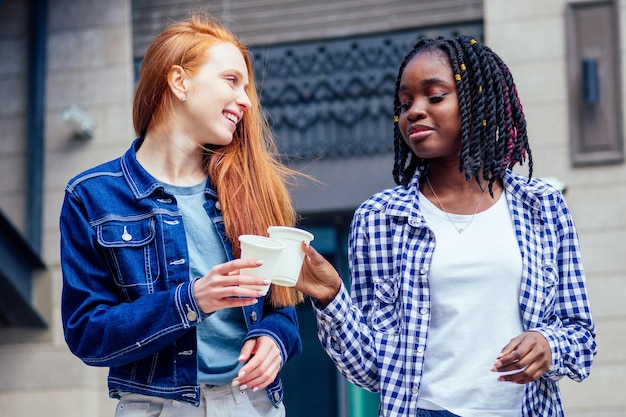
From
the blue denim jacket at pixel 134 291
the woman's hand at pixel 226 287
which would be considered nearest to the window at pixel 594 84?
the blue denim jacket at pixel 134 291

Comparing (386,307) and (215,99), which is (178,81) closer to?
(215,99)

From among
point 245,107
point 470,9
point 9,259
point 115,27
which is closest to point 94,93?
point 115,27

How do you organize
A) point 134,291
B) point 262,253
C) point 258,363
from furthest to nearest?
1. point 134,291
2. point 258,363
3. point 262,253

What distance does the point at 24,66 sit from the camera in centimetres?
873

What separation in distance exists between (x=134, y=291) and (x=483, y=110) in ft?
3.82

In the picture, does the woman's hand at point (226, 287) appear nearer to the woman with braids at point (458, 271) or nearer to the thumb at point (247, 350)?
the thumb at point (247, 350)

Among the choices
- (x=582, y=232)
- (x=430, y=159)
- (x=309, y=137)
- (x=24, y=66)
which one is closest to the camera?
(x=430, y=159)

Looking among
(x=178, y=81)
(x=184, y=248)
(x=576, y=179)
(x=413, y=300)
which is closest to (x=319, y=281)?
(x=413, y=300)

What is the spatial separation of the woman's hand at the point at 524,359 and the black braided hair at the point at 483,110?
0.54 metres

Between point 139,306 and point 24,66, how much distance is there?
660cm

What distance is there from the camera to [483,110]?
3.06 m

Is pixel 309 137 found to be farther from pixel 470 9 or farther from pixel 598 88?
pixel 598 88

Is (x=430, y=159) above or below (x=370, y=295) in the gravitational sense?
above

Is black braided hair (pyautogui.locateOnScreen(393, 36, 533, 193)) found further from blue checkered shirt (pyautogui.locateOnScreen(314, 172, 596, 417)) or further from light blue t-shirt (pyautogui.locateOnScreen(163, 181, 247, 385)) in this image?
light blue t-shirt (pyautogui.locateOnScreen(163, 181, 247, 385))
